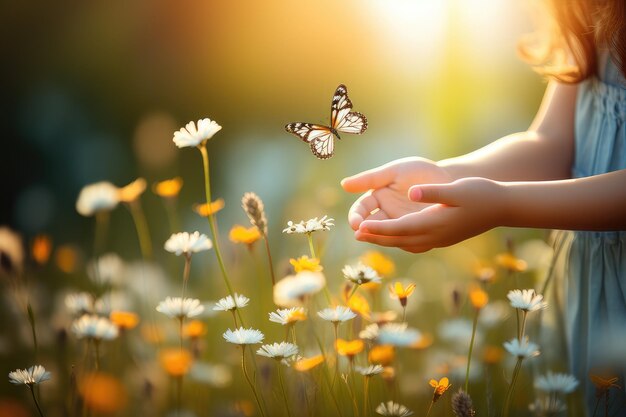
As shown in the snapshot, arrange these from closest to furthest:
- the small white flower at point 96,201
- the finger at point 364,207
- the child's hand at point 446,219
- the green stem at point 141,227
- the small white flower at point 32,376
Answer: the small white flower at point 32,376
the child's hand at point 446,219
the finger at point 364,207
the small white flower at point 96,201
the green stem at point 141,227

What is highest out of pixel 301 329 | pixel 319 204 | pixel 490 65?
pixel 490 65

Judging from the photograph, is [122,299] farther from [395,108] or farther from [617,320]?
[395,108]

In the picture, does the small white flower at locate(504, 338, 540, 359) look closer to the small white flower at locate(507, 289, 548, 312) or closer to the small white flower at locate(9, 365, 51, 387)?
the small white flower at locate(507, 289, 548, 312)

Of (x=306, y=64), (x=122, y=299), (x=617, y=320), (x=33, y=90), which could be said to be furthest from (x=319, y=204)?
(x=33, y=90)

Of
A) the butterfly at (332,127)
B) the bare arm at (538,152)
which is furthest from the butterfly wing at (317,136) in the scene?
the bare arm at (538,152)

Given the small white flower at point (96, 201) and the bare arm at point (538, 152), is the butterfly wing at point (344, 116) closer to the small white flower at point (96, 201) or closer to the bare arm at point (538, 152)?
the bare arm at point (538, 152)

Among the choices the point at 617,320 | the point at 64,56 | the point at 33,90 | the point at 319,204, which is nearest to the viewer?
the point at 617,320

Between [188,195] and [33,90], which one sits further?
[33,90]

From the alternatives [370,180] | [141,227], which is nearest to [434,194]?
[370,180]
